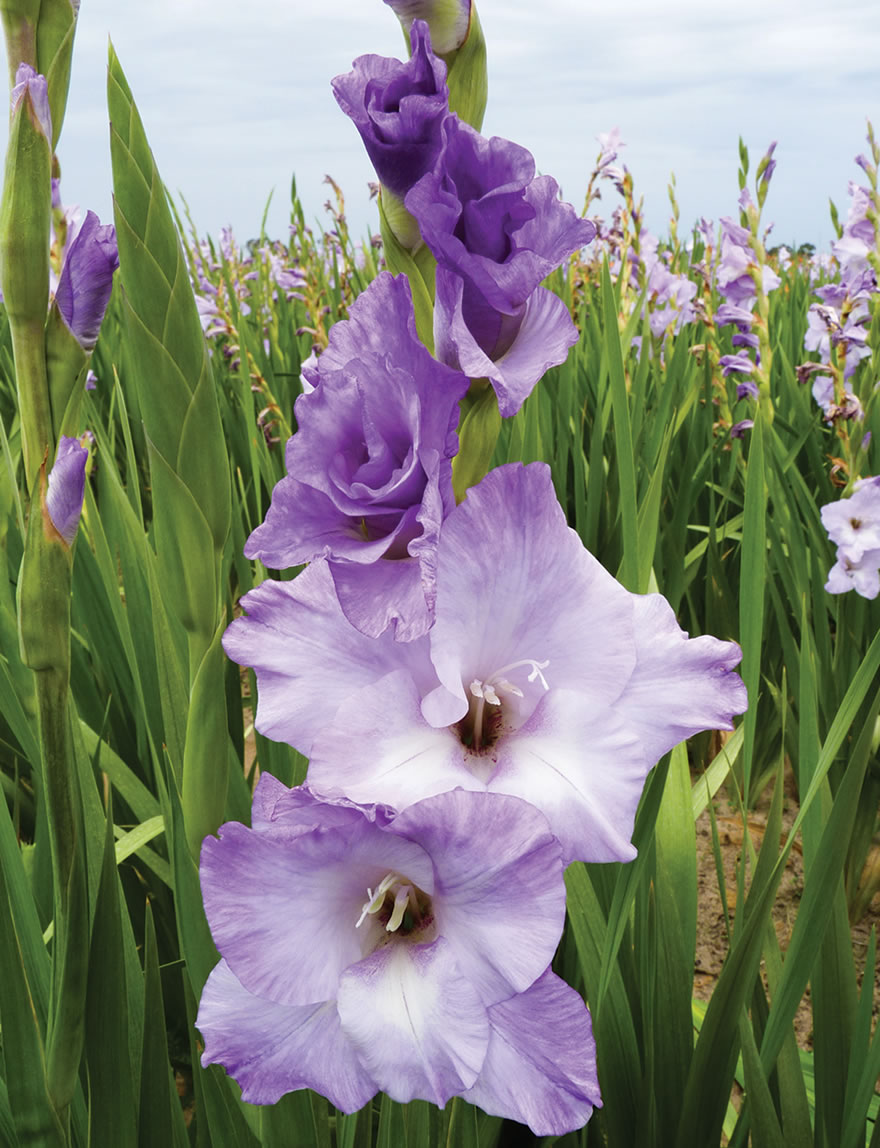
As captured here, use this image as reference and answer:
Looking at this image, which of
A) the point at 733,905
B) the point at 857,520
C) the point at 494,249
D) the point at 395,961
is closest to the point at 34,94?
the point at 494,249

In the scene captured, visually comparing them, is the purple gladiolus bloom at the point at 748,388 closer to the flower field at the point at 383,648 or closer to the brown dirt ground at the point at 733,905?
the brown dirt ground at the point at 733,905

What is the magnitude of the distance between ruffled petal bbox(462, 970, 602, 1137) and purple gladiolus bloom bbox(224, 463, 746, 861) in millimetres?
81

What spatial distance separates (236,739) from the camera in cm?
126

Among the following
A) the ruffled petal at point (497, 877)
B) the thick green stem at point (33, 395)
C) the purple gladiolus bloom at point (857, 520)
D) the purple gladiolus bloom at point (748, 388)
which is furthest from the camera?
the purple gladiolus bloom at point (748, 388)

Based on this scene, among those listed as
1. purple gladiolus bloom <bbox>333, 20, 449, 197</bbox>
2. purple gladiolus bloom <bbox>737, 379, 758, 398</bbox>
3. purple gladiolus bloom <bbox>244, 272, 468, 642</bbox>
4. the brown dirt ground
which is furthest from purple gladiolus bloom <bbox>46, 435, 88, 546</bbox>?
purple gladiolus bloom <bbox>737, 379, 758, 398</bbox>

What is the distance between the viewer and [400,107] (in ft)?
1.46

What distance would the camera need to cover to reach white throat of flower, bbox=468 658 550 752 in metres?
0.47

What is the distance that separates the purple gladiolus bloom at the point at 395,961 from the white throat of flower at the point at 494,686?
8 centimetres

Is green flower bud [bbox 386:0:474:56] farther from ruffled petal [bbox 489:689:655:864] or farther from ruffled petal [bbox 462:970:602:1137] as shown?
ruffled petal [bbox 462:970:602:1137]

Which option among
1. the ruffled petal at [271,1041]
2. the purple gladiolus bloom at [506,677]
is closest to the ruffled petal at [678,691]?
the purple gladiolus bloom at [506,677]

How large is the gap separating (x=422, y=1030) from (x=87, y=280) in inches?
18.4

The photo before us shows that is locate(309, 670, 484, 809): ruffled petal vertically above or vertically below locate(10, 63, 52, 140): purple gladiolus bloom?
below

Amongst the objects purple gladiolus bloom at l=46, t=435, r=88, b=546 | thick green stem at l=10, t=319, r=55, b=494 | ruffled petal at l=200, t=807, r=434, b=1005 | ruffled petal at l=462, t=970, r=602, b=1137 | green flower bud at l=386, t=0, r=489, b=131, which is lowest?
ruffled petal at l=462, t=970, r=602, b=1137

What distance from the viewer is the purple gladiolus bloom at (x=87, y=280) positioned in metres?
0.55
